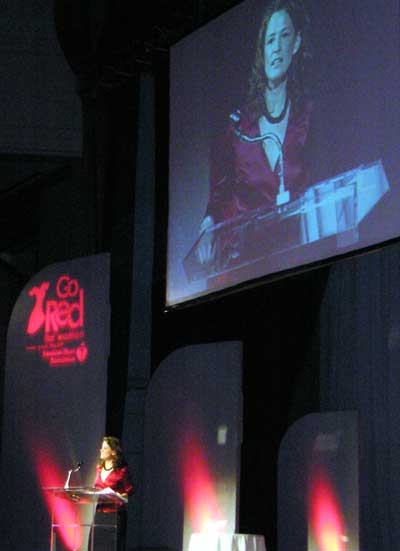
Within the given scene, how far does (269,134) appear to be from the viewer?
661cm

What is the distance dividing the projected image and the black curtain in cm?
151

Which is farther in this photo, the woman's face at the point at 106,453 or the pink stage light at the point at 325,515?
the pink stage light at the point at 325,515

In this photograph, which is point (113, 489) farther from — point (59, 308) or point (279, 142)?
point (279, 142)

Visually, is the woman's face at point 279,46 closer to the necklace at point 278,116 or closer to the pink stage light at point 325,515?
the necklace at point 278,116

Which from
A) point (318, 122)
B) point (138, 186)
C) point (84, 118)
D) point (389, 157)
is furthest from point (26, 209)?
point (389, 157)

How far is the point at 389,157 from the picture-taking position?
18.1 feet

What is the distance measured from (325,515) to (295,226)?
2340 millimetres

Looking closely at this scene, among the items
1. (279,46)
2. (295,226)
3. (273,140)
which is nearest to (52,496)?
(295,226)

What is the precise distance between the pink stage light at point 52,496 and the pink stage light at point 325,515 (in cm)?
198

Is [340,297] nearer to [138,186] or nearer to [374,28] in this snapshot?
[138,186]

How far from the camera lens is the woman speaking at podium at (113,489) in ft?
20.3

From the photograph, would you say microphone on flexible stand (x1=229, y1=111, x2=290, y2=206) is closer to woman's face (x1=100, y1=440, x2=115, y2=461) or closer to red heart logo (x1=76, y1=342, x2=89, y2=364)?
woman's face (x1=100, y1=440, x2=115, y2=461)

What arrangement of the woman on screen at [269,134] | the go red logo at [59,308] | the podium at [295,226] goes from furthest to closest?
the go red logo at [59,308]
the woman on screen at [269,134]
the podium at [295,226]

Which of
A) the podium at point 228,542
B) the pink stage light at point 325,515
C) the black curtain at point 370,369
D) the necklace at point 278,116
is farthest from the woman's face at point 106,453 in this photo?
the necklace at point 278,116
